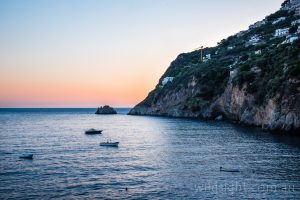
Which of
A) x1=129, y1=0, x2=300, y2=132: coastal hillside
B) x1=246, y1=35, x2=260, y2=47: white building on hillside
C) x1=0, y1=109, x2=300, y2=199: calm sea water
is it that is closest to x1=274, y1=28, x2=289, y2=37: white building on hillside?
x1=129, y1=0, x2=300, y2=132: coastal hillside

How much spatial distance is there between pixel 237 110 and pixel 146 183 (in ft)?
304

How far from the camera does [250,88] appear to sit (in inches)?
4493

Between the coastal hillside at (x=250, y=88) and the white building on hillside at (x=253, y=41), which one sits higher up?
the white building on hillside at (x=253, y=41)

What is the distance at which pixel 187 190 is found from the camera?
38.2 metres

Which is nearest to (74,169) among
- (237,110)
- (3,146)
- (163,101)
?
(3,146)

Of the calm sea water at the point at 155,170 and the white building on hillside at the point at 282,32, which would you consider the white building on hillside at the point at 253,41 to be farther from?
the calm sea water at the point at 155,170

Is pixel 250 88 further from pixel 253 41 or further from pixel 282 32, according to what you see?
pixel 253 41

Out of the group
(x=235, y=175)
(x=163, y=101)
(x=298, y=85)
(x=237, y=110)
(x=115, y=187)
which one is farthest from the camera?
(x=163, y=101)

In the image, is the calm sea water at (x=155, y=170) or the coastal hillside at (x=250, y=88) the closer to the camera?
the calm sea water at (x=155, y=170)

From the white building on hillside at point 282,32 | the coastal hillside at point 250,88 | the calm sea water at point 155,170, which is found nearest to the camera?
the calm sea water at point 155,170

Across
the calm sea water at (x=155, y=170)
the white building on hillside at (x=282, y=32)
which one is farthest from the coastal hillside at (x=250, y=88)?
the calm sea water at (x=155, y=170)

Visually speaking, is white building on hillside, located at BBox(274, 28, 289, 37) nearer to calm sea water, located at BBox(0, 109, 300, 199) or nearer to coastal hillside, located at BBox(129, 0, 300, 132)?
coastal hillside, located at BBox(129, 0, 300, 132)

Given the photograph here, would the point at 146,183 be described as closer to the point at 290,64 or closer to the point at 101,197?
the point at 101,197

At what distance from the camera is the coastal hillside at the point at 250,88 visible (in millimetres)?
88375
